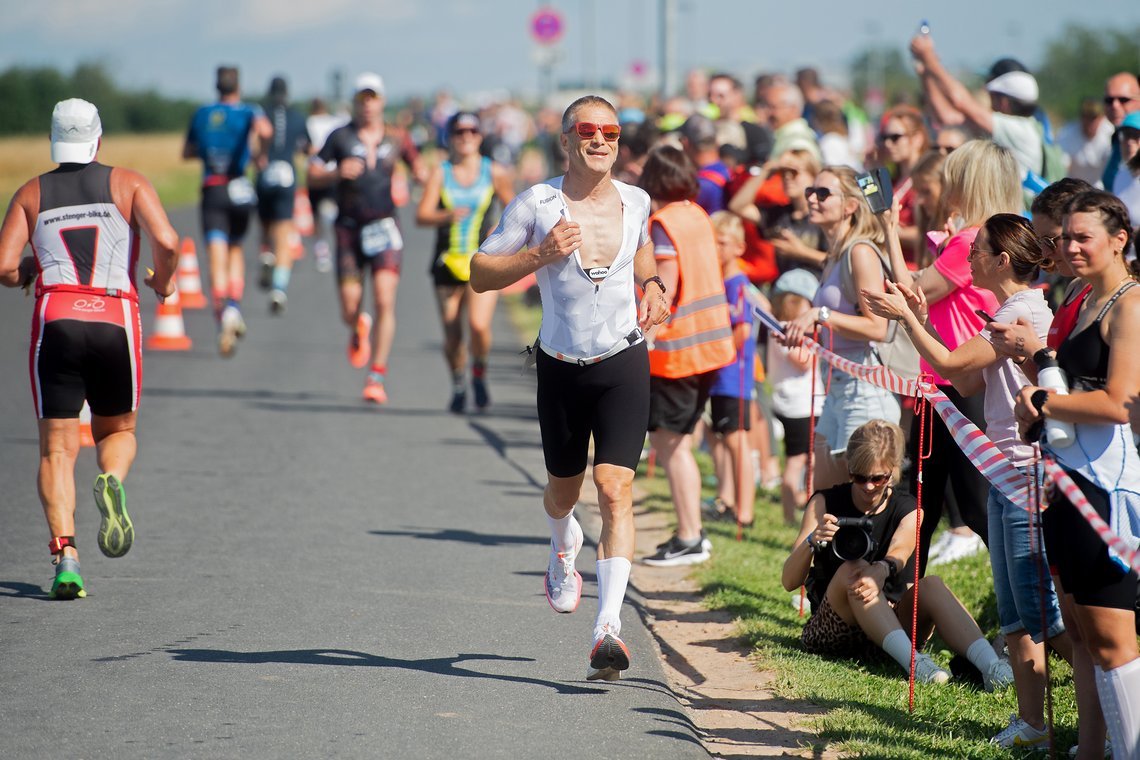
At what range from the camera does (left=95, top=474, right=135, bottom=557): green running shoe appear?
21.9 feet

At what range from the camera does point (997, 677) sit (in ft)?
19.2

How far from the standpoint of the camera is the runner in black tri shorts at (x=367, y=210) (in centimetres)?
1268

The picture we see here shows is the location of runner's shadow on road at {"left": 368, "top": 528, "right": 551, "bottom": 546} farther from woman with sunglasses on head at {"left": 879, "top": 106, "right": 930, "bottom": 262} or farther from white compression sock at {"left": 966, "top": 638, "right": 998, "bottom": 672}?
woman with sunglasses on head at {"left": 879, "top": 106, "right": 930, "bottom": 262}

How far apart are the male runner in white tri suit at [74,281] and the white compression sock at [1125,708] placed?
14.6 ft

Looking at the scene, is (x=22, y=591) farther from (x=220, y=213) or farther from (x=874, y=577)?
(x=220, y=213)

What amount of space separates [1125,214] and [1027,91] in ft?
18.7

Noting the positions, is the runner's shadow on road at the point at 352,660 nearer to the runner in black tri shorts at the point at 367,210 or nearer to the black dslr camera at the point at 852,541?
the black dslr camera at the point at 852,541

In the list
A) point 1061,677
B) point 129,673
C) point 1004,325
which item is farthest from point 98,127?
point 1061,677

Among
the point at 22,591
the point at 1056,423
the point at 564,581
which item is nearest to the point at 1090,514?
the point at 1056,423

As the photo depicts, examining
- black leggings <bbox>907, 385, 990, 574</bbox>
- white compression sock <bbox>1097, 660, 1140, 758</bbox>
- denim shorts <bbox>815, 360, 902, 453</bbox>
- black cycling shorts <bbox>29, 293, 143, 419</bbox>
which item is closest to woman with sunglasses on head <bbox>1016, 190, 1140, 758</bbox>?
white compression sock <bbox>1097, 660, 1140, 758</bbox>

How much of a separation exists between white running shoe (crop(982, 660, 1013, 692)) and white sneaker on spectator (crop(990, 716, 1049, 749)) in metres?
0.68

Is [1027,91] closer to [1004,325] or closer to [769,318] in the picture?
[769,318]

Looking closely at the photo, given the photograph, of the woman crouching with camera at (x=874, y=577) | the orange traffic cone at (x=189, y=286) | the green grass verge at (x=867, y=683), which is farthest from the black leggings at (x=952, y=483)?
the orange traffic cone at (x=189, y=286)

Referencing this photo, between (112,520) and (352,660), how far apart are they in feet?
4.96
